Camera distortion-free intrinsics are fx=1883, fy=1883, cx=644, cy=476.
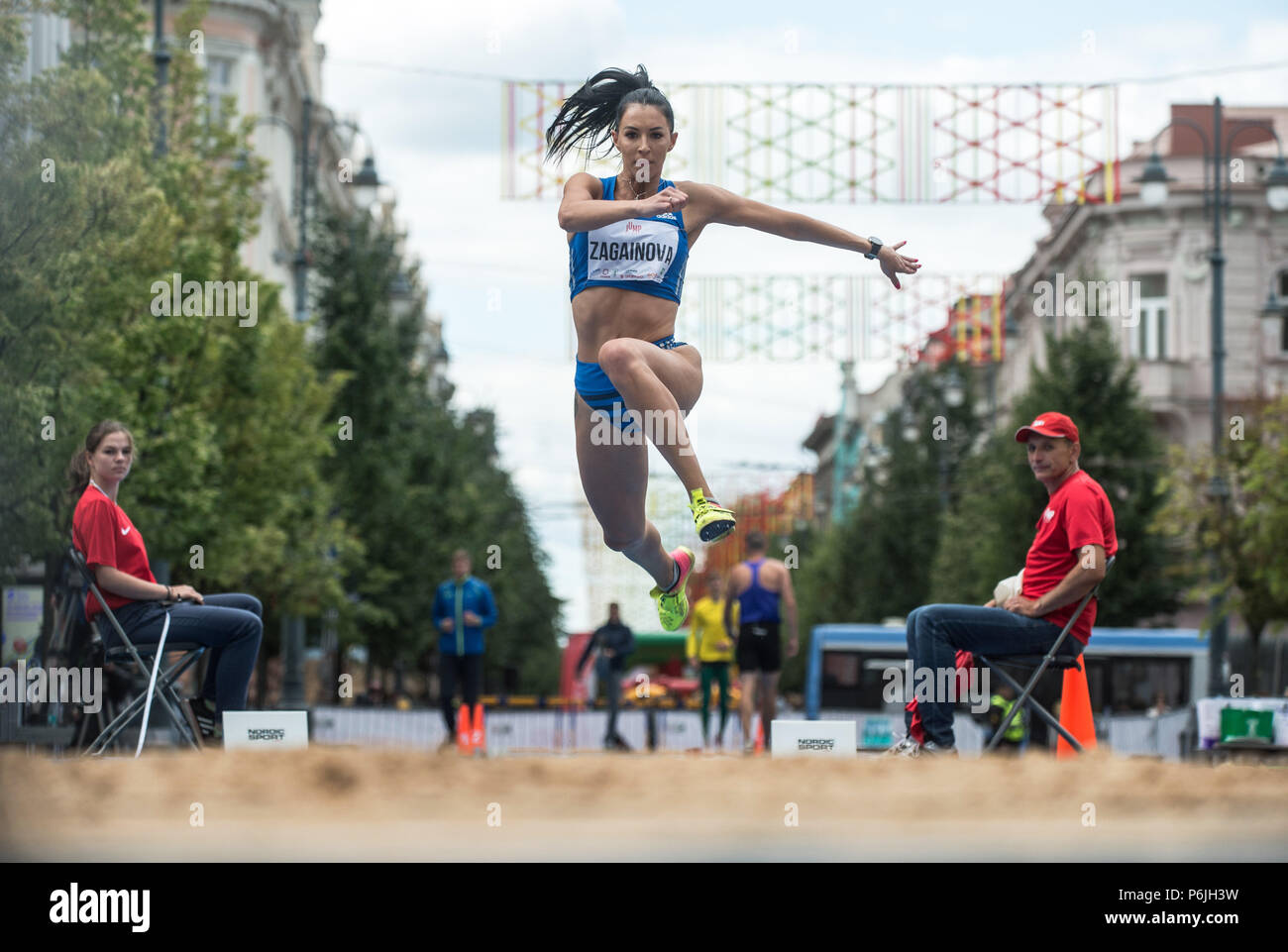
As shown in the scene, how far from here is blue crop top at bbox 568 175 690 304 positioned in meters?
7.30

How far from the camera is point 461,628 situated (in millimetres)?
16766

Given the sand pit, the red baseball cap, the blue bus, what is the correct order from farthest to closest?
the blue bus
the red baseball cap
the sand pit

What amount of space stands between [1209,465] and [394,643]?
1971cm

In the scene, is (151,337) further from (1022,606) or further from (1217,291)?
(1217,291)

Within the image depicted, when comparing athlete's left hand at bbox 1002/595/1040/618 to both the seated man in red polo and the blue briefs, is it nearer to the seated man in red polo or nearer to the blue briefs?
the seated man in red polo

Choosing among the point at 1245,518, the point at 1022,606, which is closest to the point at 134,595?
the point at 1022,606

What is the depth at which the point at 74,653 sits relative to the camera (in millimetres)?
10766

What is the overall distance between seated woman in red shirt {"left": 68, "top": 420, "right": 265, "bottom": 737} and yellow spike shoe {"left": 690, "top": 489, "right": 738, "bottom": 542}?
90.0 inches

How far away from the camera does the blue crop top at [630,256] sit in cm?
730

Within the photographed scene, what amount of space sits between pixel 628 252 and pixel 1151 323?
47.8 meters

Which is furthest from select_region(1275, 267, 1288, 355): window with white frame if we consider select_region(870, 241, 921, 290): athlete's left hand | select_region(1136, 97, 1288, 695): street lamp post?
select_region(870, 241, 921, 290): athlete's left hand

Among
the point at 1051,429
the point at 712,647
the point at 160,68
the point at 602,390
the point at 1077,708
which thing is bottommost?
the point at 712,647

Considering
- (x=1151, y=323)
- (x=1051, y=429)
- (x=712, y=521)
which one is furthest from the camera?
(x=1151, y=323)
